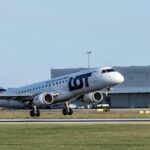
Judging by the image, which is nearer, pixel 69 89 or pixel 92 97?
pixel 69 89

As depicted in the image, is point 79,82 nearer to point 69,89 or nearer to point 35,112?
point 69,89

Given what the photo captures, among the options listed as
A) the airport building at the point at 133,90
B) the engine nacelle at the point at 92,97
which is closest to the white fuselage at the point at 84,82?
the engine nacelle at the point at 92,97

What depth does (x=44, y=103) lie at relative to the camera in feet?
212

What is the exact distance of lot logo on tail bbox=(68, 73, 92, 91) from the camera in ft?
208

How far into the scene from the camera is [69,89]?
64.6m
